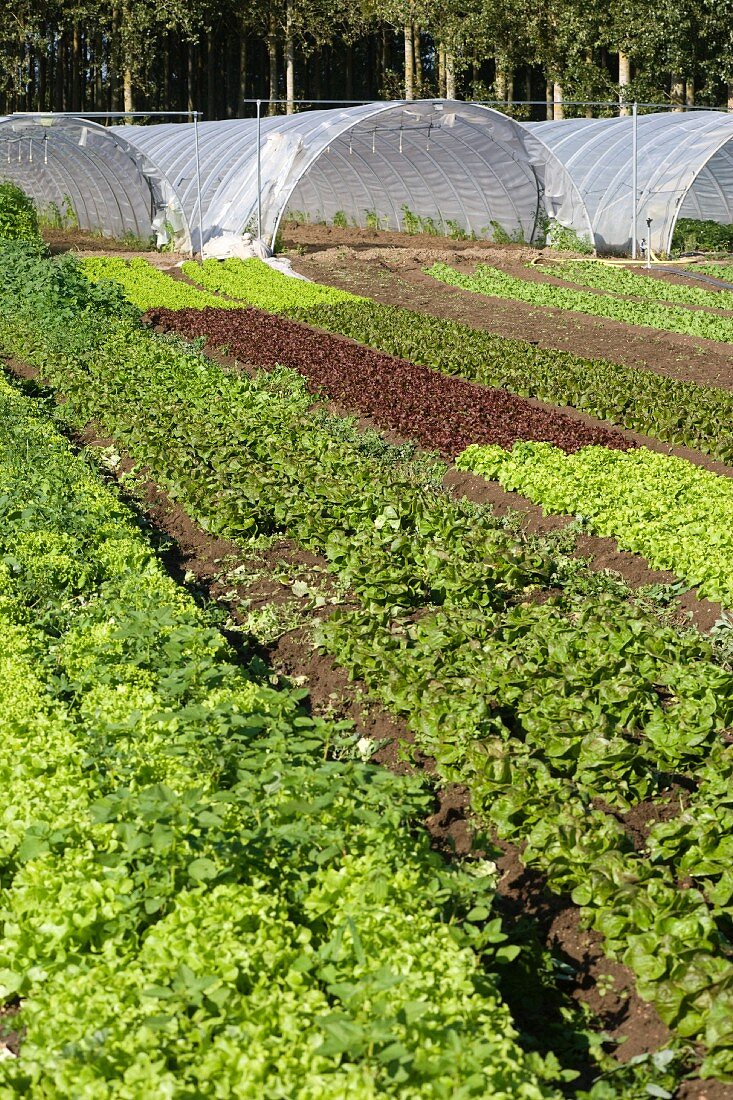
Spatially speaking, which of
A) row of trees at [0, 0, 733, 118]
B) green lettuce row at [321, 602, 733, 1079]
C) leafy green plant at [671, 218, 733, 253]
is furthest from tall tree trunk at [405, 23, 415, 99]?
green lettuce row at [321, 602, 733, 1079]

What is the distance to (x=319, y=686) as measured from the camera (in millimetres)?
6703

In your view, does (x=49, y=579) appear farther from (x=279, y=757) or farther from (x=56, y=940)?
(x=56, y=940)

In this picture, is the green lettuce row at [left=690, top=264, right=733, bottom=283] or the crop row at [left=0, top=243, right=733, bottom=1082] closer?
the crop row at [left=0, top=243, right=733, bottom=1082]

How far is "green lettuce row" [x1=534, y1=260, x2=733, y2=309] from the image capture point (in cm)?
2073

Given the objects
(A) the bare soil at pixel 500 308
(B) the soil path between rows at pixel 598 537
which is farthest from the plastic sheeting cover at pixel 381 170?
(B) the soil path between rows at pixel 598 537

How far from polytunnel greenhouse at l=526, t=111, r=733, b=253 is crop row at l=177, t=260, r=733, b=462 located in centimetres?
984

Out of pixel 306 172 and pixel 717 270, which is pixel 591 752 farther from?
pixel 306 172

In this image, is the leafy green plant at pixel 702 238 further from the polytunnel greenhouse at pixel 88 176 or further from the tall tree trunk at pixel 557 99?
the tall tree trunk at pixel 557 99

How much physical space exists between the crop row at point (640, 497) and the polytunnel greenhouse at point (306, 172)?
1722cm

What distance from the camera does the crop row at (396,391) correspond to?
11242 millimetres

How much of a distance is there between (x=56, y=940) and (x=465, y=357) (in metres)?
12.2

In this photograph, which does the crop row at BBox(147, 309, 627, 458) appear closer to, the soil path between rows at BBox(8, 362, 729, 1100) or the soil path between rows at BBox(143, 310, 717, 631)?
the soil path between rows at BBox(143, 310, 717, 631)

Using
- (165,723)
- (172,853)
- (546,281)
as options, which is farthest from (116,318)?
(172,853)

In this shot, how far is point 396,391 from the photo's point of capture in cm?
1312
